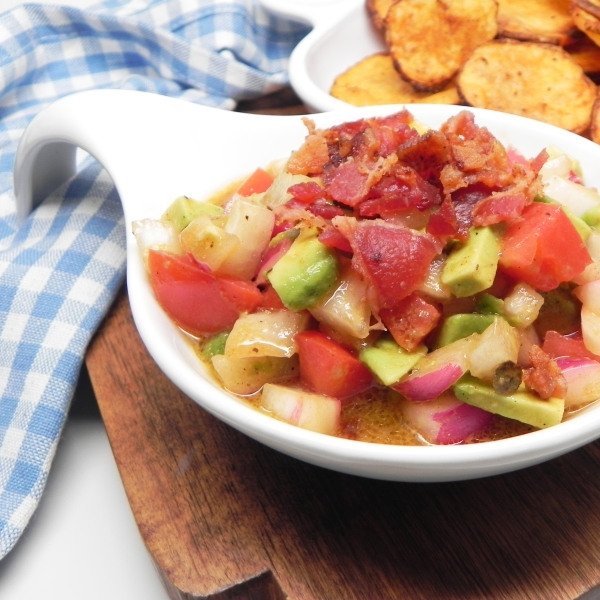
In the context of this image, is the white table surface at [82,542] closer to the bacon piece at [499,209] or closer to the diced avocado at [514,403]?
→ the diced avocado at [514,403]

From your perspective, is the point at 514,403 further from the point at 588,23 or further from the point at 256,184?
the point at 588,23

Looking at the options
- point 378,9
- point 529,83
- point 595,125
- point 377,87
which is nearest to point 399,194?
point 595,125

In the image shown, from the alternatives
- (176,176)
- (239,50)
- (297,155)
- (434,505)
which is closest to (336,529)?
(434,505)

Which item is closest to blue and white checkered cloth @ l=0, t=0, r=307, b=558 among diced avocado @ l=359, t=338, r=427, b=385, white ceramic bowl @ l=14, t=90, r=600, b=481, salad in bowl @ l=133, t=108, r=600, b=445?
white ceramic bowl @ l=14, t=90, r=600, b=481

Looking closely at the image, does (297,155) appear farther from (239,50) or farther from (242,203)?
(239,50)

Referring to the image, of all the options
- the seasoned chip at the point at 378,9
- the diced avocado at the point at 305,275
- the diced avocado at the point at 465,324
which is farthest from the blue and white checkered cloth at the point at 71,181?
the diced avocado at the point at 465,324

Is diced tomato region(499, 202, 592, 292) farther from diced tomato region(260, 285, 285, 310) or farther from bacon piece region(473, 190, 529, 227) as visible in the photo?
diced tomato region(260, 285, 285, 310)

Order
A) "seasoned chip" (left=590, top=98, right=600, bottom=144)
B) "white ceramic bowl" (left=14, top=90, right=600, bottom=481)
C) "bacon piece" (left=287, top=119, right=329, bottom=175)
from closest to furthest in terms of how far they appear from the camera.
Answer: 1. "bacon piece" (left=287, top=119, right=329, bottom=175)
2. "white ceramic bowl" (left=14, top=90, right=600, bottom=481)
3. "seasoned chip" (left=590, top=98, right=600, bottom=144)
